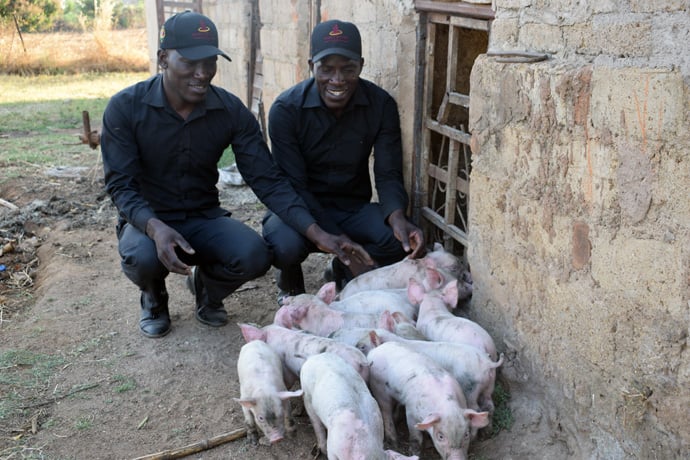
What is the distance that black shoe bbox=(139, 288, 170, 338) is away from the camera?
4316 mm

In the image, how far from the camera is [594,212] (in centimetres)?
278

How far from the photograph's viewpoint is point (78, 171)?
8344mm

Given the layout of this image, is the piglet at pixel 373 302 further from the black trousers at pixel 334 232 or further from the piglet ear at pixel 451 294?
the black trousers at pixel 334 232

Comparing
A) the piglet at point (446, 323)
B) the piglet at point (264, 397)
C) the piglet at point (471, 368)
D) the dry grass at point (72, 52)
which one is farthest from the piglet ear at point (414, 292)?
the dry grass at point (72, 52)

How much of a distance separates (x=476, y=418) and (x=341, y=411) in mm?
529

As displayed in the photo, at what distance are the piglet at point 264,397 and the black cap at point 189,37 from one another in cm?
172

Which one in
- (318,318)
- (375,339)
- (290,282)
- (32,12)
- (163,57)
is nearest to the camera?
(375,339)

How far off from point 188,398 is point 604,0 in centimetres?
261

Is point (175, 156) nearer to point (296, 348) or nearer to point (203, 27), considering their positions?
point (203, 27)

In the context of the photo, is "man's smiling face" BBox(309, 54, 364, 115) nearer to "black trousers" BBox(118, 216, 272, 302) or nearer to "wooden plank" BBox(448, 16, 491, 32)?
"wooden plank" BBox(448, 16, 491, 32)

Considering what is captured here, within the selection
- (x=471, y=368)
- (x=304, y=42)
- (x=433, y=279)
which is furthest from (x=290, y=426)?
(x=304, y=42)

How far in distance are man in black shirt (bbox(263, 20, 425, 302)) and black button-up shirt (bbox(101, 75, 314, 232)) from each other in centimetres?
19

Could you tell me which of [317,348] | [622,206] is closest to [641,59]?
[622,206]

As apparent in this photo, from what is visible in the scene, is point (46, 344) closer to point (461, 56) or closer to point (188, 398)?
point (188, 398)
